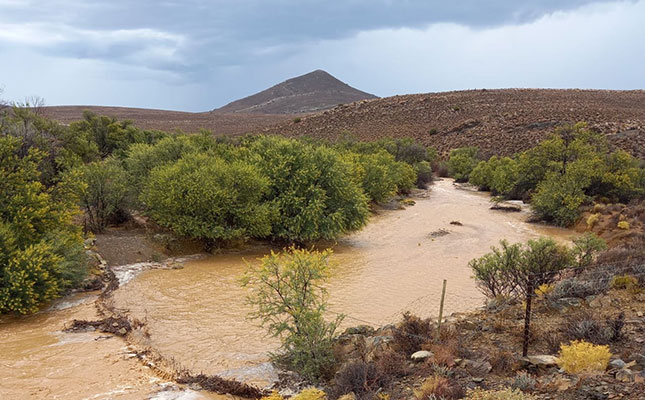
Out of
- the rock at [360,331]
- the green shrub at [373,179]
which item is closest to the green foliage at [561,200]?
the green shrub at [373,179]

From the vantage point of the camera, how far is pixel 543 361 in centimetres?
799

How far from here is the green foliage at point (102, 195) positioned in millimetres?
20844

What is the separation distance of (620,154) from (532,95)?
5189cm

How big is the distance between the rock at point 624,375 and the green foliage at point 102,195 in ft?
65.4

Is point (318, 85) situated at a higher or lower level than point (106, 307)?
higher

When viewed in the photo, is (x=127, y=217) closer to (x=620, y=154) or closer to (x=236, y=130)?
(x=620, y=154)

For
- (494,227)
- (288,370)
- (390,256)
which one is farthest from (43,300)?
(494,227)

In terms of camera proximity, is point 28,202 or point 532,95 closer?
point 28,202

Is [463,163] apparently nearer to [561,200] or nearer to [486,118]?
[486,118]

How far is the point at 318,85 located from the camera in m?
161

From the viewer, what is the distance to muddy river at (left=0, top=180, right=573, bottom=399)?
31.0 feet

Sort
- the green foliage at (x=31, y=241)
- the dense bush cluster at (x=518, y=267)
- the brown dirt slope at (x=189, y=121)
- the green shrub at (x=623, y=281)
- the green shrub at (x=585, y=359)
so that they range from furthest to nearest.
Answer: the brown dirt slope at (x=189, y=121), the dense bush cluster at (x=518, y=267), the green foliage at (x=31, y=241), the green shrub at (x=623, y=281), the green shrub at (x=585, y=359)

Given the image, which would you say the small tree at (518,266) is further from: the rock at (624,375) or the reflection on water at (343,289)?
the rock at (624,375)

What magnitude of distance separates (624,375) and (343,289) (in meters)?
9.89
